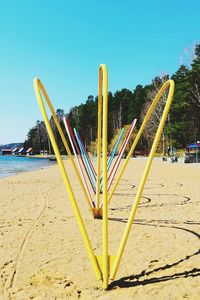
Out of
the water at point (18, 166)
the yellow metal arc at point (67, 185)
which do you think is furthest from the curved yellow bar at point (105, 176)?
the water at point (18, 166)

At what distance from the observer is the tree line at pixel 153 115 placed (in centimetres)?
5141

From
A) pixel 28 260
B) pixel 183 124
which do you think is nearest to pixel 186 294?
pixel 28 260

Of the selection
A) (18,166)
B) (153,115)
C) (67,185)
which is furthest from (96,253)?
(153,115)

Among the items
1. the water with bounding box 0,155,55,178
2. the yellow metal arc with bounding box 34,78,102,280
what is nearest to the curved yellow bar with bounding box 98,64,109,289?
the yellow metal arc with bounding box 34,78,102,280

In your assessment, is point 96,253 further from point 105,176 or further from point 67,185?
point 105,176

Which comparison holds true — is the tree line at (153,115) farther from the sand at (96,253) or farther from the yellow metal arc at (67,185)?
the yellow metal arc at (67,185)

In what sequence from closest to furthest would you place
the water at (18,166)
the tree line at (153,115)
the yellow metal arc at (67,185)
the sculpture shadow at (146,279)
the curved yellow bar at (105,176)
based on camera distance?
1. the curved yellow bar at (105,176)
2. the yellow metal arc at (67,185)
3. the sculpture shadow at (146,279)
4. the water at (18,166)
5. the tree line at (153,115)

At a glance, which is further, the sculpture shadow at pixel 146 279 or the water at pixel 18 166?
the water at pixel 18 166

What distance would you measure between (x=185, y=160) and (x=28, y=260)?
32092 millimetres

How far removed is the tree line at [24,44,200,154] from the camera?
169 feet

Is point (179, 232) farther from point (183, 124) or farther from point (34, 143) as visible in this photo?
point (34, 143)

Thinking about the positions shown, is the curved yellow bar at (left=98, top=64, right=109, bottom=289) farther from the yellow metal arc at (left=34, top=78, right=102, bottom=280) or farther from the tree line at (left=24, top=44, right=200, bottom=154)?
the tree line at (left=24, top=44, right=200, bottom=154)

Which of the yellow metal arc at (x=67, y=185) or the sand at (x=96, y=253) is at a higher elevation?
the yellow metal arc at (x=67, y=185)

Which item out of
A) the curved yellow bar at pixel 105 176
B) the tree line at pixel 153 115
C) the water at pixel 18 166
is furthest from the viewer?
the tree line at pixel 153 115
